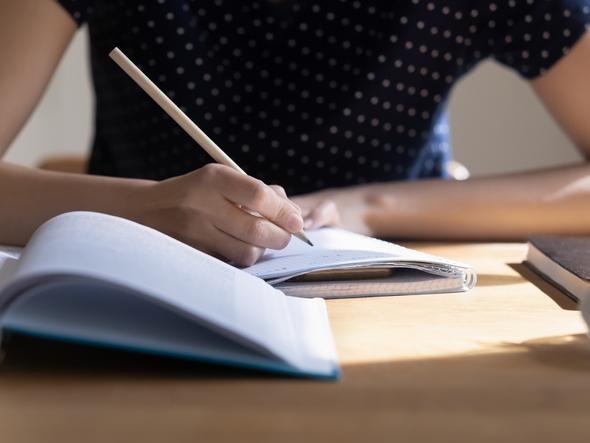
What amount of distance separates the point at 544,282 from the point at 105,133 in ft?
2.89

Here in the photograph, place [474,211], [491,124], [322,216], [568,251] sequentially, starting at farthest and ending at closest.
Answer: [491,124], [474,211], [322,216], [568,251]

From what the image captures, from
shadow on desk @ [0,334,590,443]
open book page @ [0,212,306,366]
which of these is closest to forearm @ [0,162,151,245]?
open book page @ [0,212,306,366]

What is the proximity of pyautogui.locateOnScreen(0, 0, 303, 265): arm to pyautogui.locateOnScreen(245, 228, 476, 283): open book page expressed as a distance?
0.02 metres

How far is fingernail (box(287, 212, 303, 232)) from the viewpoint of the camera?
74 cm

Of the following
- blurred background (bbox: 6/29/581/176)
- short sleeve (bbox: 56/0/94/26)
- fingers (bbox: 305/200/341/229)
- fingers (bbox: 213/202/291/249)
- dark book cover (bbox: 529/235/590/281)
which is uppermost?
short sleeve (bbox: 56/0/94/26)

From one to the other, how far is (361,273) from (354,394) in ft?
0.91

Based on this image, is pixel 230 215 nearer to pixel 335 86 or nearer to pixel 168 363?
pixel 168 363

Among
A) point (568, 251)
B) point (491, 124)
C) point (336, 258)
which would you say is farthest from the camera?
point (491, 124)

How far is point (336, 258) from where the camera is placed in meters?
0.70

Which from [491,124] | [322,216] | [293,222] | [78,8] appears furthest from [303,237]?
[491,124]

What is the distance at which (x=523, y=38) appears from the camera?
3.93 feet

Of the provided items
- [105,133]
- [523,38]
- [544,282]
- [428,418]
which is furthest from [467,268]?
[105,133]

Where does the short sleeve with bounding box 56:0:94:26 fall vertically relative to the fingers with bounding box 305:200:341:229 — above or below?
above

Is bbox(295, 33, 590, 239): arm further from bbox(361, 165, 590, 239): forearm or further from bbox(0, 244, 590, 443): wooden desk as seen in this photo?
bbox(0, 244, 590, 443): wooden desk
